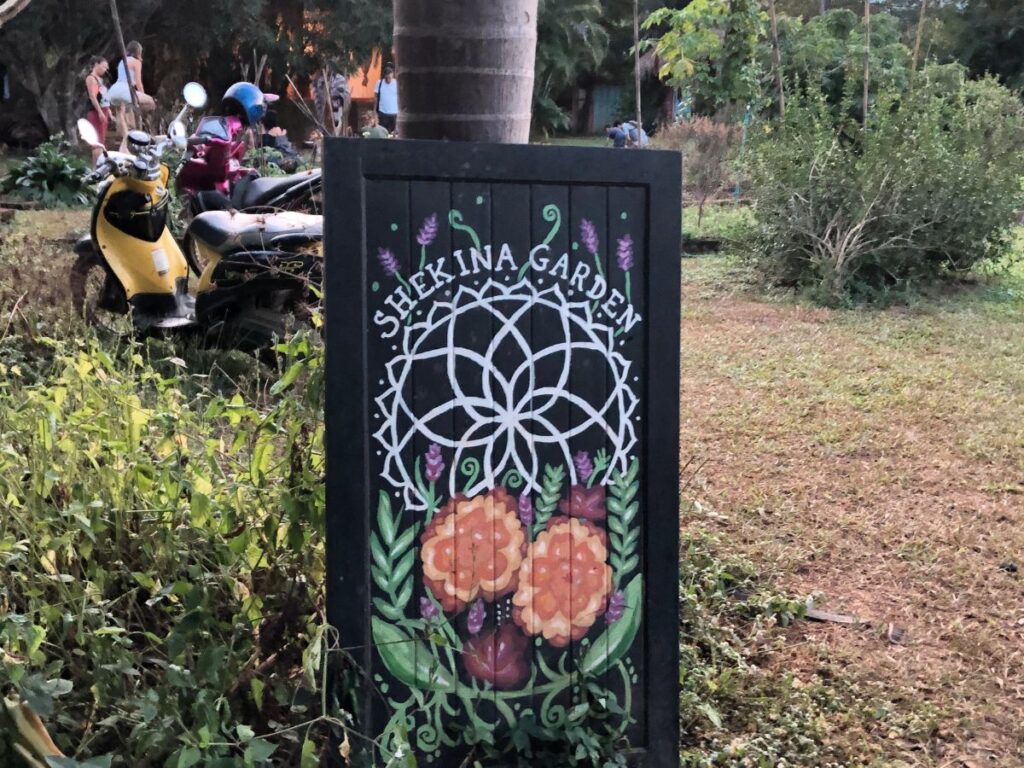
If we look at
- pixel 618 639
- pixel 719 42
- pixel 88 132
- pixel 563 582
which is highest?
pixel 719 42

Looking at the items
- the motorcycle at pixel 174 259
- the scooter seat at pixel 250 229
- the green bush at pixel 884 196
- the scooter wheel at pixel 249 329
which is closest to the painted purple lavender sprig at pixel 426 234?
the motorcycle at pixel 174 259

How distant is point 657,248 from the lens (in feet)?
6.95

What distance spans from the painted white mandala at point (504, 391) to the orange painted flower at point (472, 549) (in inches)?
1.6

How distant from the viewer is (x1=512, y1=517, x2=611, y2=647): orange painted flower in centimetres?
211

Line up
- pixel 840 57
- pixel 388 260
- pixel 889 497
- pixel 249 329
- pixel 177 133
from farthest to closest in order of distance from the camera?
1. pixel 840 57
2. pixel 177 133
3. pixel 249 329
4. pixel 889 497
5. pixel 388 260

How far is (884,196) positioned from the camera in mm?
7766

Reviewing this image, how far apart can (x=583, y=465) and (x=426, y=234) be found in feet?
1.82

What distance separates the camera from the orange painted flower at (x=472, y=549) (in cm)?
206

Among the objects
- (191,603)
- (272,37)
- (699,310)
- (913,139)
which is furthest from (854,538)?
(272,37)

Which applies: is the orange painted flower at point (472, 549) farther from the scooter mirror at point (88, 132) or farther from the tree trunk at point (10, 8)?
the scooter mirror at point (88, 132)

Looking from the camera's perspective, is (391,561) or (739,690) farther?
(739,690)

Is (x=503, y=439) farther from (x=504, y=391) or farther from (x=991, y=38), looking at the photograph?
(x=991, y=38)

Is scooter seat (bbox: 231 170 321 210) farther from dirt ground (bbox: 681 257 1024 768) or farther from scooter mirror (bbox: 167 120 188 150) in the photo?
dirt ground (bbox: 681 257 1024 768)

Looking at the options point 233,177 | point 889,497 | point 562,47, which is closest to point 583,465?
point 889,497
